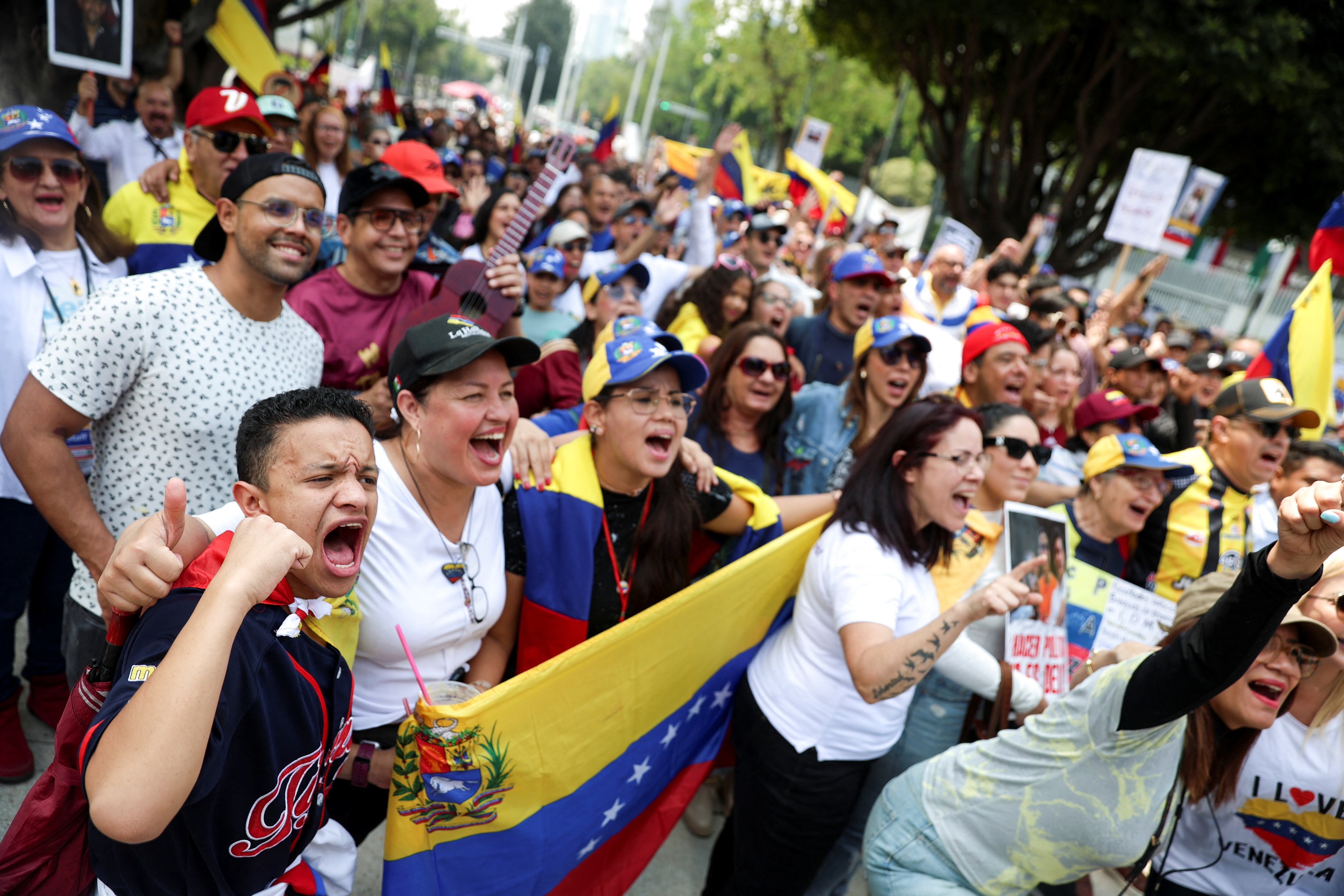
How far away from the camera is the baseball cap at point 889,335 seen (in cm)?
410

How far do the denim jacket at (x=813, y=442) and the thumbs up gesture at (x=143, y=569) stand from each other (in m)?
3.07

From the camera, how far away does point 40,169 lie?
9.21 feet

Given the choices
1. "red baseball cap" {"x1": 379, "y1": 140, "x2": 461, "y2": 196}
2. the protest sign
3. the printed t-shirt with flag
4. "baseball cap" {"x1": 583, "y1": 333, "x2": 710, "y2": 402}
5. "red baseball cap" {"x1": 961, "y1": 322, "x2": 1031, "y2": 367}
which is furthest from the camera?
"red baseball cap" {"x1": 961, "y1": 322, "x2": 1031, "y2": 367}

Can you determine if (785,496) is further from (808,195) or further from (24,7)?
(808,195)

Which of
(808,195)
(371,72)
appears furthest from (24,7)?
(371,72)

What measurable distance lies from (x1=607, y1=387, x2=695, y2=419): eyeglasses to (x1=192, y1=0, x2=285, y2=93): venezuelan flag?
7020mm

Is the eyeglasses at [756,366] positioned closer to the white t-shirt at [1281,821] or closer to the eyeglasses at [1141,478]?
the eyeglasses at [1141,478]

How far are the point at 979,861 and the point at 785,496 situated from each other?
1.76 meters

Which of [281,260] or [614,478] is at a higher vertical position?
[281,260]

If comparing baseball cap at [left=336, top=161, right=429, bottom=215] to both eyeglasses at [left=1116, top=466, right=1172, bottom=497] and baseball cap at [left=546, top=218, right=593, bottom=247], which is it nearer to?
baseball cap at [left=546, top=218, right=593, bottom=247]

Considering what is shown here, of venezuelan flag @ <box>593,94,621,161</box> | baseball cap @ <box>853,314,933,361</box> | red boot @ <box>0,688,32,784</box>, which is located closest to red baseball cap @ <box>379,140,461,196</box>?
baseball cap @ <box>853,314,933,361</box>

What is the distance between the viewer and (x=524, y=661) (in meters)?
2.68

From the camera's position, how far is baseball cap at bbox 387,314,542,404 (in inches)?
87.9

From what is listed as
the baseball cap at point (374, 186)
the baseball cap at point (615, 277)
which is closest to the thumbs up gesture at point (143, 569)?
the baseball cap at point (374, 186)
